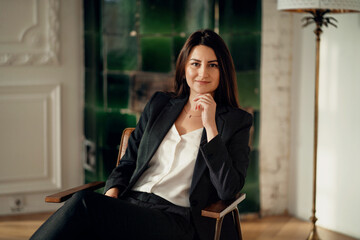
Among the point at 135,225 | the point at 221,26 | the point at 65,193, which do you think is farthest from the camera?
the point at 221,26

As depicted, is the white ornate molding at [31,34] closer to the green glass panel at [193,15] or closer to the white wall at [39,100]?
the white wall at [39,100]

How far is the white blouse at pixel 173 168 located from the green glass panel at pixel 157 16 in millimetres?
1309

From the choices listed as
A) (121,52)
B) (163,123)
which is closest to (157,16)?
(121,52)

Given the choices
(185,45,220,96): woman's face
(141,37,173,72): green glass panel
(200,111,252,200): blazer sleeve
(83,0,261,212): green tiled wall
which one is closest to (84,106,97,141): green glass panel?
(83,0,261,212): green tiled wall

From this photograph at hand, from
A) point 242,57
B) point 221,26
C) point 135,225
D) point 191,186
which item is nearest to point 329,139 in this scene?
point 242,57

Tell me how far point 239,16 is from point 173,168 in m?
1.65

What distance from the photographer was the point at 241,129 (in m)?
2.26

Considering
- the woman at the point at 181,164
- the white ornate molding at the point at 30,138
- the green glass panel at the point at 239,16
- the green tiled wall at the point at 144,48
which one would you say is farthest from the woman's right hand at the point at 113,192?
the white ornate molding at the point at 30,138

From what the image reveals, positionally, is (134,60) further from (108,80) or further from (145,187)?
(145,187)

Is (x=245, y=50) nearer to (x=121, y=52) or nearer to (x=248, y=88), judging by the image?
(x=248, y=88)

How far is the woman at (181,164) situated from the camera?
2.04 meters

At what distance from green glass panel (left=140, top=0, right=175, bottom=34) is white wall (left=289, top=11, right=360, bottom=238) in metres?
0.98

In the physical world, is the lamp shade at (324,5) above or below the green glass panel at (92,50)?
above

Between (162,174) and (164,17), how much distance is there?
1543 mm
